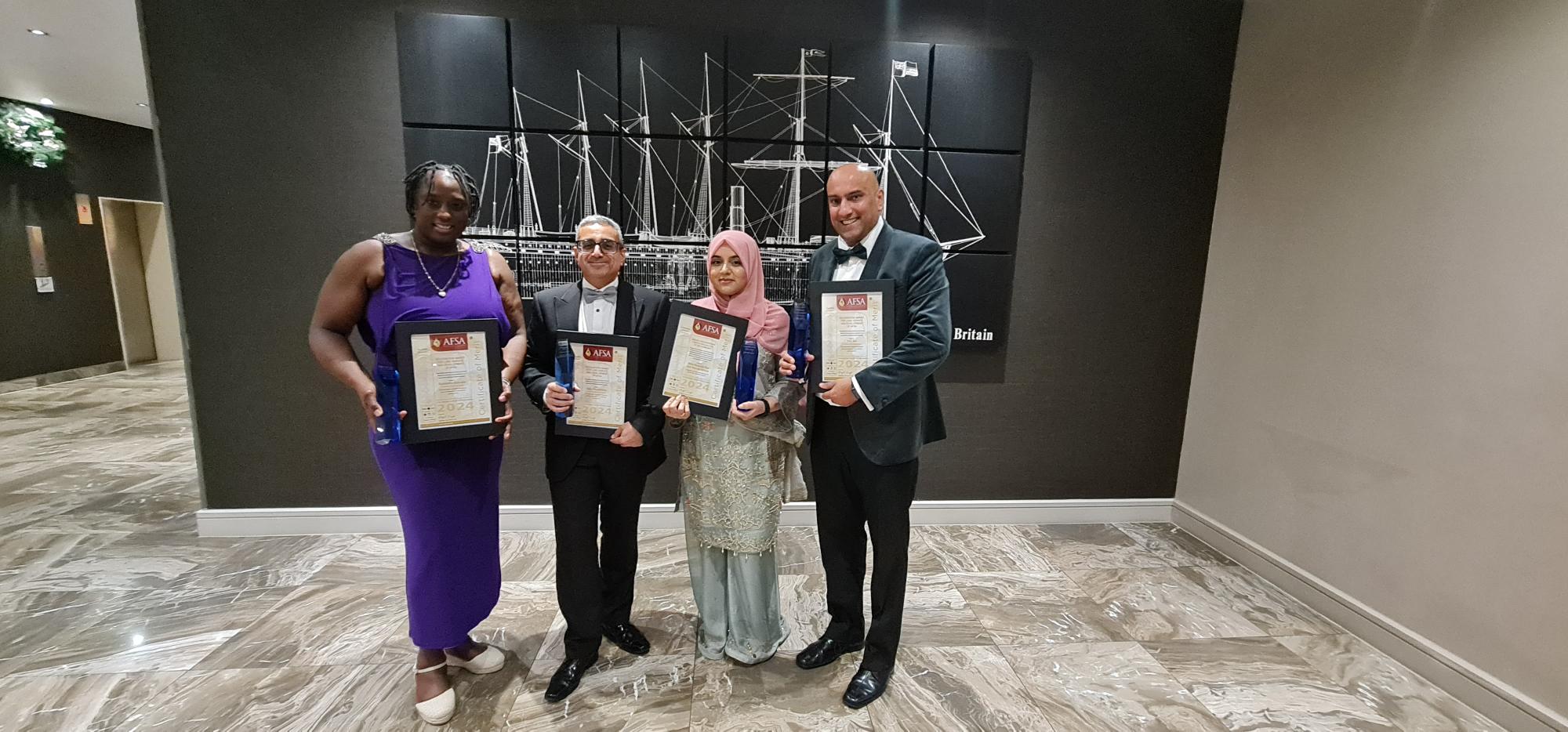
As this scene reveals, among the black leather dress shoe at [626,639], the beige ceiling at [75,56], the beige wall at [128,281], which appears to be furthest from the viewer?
the beige wall at [128,281]

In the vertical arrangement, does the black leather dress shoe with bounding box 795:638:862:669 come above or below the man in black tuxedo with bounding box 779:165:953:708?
below

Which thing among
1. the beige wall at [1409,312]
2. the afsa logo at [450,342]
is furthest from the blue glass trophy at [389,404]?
the beige wall at [1409,312]

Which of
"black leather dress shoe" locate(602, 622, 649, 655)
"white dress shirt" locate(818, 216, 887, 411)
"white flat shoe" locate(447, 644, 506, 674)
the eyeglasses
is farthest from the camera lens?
"black leather dress shoe" locate(602, 622, 649, 655)

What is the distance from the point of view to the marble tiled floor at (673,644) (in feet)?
6.15

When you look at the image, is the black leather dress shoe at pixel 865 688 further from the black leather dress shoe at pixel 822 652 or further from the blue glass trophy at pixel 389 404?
the blue glass trophy at pixel 389 404

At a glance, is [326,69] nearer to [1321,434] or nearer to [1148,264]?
[1148,264]

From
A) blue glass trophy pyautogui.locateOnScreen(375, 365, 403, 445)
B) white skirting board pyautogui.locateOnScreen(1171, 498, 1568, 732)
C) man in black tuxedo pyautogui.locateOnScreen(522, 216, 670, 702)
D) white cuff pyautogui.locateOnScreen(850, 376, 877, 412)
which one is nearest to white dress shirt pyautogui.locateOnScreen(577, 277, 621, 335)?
man in black tuxedo pyautogui.locateOnScreen(522, 216, 670, 702)

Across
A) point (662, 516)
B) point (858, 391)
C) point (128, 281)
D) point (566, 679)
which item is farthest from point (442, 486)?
point (128, 281)

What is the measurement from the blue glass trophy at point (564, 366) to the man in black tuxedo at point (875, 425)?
24.1 inches

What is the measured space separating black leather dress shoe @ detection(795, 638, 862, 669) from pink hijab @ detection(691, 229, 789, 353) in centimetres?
111

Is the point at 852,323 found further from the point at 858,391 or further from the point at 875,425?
the point at 875,425

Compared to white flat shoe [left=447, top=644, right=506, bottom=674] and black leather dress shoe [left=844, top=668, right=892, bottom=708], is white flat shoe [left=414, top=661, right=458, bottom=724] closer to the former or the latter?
white flat shoe [left=447, top=644, right=506, bottom=674]

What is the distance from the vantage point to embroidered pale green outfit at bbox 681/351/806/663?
71.3 inches

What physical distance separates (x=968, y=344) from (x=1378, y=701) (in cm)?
195
